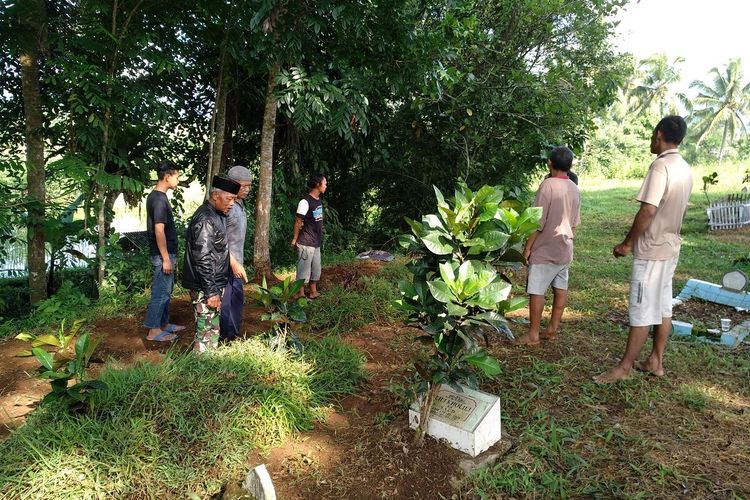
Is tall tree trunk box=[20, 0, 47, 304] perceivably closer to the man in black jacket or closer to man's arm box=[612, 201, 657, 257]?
the man in black jacket

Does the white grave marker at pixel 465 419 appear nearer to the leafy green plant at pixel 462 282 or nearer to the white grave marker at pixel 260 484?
the leafy green plant at pixel 462 282

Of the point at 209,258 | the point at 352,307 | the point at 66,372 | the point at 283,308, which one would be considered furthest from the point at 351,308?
the point at 66,372

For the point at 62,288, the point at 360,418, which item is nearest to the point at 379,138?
the point at 62,288

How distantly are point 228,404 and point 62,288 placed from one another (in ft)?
10.8

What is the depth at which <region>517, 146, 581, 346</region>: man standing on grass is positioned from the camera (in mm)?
3969

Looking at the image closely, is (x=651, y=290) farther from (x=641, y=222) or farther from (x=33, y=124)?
(x=33, y=124)

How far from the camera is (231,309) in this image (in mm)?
3859

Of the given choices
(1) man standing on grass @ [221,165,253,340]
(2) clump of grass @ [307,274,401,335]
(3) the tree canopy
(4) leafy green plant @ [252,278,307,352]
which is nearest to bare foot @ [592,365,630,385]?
(2) clump of grass @ [307,274,401,335]

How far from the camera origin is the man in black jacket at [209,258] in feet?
11.0

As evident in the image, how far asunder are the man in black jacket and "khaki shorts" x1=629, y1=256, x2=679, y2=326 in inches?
119

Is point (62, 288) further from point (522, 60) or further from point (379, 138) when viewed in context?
point (522, 60)

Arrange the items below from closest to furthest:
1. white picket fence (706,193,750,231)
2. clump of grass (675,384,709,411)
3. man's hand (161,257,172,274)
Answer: clump of grass (675,384,709,411) → man's hand (161,257,172,274) → white picket fence (706,193,750,231)

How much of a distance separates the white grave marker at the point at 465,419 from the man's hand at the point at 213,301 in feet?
5.35

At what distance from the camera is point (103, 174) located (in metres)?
4.79
